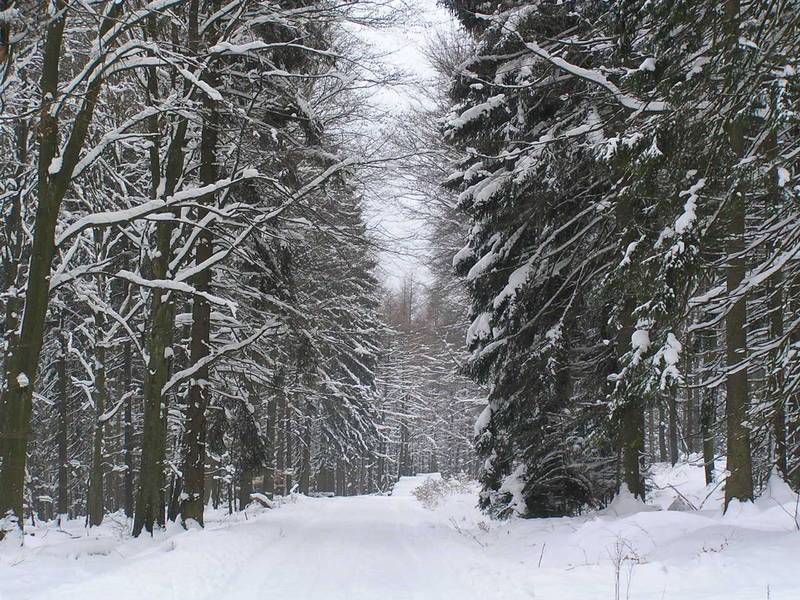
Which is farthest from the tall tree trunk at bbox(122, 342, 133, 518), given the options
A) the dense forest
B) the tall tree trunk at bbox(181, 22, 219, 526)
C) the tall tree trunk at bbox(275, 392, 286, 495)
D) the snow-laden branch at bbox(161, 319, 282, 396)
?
the snow-laden branch at bbox(161, 319, 282, 396)

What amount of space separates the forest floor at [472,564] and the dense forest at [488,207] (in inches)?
31.9

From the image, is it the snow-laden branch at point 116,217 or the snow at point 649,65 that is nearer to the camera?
the snow at point 649,65

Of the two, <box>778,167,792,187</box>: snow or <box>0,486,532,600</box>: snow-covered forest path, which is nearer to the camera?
<box>778,167,792,187</box>: snow

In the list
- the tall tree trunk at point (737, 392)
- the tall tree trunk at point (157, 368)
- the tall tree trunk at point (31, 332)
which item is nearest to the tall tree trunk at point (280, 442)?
the tall tree trunk at point (157, 368)

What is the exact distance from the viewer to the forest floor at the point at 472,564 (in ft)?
17.2

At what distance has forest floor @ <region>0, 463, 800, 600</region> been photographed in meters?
5.23

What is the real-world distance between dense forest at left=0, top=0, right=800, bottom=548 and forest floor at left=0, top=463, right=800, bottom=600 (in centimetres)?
81

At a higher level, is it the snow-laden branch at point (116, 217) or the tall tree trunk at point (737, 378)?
the snow-laden branch at point (116, 217)

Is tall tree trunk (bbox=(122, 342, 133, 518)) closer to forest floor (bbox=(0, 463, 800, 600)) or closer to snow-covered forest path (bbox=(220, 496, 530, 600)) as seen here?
snow-covered forest path (bbox=(220, 496, 530, 600))

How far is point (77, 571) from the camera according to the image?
6.51 meters

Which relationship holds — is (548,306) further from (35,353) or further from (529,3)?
(35,353)

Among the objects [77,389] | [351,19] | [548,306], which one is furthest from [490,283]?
[77,389]

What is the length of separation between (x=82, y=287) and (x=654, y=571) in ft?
41.9

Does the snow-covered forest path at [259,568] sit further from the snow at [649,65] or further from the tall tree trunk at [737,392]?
the snow at [649,65]
